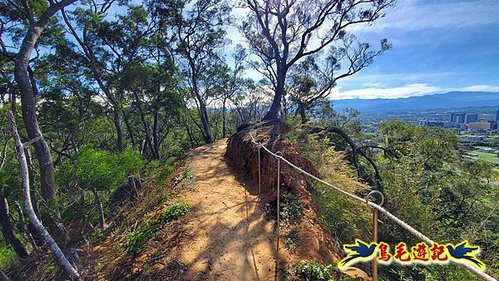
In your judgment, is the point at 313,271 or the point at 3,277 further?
the point at 3,277

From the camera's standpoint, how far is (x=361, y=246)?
156 centimetres


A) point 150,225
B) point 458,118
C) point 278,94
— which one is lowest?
point 458,118

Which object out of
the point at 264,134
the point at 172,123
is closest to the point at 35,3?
the point at 264,134

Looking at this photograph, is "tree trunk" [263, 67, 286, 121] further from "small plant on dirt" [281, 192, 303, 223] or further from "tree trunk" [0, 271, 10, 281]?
"tree trunk" [0, 271, 10, 281]

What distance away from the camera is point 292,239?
413cm

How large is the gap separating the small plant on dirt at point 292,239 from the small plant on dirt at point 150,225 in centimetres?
212

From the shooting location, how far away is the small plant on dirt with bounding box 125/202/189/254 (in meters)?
4.65

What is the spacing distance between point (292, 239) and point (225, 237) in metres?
1.03

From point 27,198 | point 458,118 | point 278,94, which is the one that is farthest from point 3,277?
point 458,118

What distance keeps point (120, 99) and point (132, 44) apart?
255cm

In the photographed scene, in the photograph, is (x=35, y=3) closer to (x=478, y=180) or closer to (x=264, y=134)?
(x=264, y=134)

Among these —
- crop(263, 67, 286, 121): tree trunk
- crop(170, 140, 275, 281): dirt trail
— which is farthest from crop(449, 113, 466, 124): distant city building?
crop(170, 140, 275, 281): dirt trail

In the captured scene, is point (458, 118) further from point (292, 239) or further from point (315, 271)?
point (315, 271)

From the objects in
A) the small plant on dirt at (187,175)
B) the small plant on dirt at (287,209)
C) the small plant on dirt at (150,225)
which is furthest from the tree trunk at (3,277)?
the small plant on dirt at (287,209)
